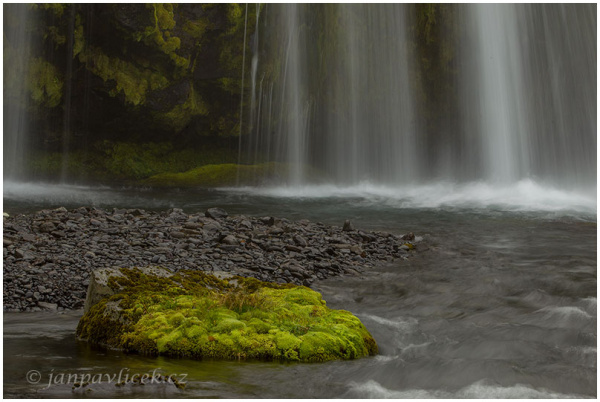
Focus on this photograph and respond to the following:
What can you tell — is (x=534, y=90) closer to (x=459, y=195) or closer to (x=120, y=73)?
(x=459, y=195)

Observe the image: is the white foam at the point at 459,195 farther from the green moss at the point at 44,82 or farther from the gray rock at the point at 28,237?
the gray rock at the point at 28,237

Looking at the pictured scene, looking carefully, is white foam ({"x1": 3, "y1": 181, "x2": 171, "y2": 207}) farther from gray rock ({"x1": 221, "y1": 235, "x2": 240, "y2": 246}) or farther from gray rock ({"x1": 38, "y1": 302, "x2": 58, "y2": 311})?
gray rock ({"x1": 38, "y1": 302, "x2": 58, "y2": 311})

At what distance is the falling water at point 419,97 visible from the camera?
30875mm

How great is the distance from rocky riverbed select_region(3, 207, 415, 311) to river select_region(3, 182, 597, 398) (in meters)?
0.63

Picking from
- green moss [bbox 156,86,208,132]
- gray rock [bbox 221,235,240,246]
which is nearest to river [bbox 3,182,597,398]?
gray rock [bbox 221,235,240,246]

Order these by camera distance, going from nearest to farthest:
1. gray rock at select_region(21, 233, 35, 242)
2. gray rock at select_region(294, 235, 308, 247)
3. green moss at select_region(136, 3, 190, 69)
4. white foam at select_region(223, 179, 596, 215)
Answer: gray rock at select_region(21, 233, 35, 242)
gray rock at select_region(294, 235, 308, 247)
white foam at select_region(223, 179, 596, 215)
green moss at select_region(136, 3, 190, 69)

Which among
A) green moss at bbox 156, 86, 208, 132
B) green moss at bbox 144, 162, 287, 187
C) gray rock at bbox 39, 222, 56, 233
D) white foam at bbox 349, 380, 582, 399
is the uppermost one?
green moss at bbox 156, 86, 208, 132

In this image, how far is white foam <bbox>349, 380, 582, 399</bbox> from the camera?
555cm

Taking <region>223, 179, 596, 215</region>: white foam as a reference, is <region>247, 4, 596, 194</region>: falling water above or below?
above

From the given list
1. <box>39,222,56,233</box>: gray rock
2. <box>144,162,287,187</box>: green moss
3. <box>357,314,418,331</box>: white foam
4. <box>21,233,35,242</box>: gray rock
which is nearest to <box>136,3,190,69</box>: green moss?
<box>144,162,287,187</box>: green moss

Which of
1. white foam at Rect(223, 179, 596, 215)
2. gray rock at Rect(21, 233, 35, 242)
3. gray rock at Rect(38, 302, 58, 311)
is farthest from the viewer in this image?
white foam at Rect(223, 179, 596, 215)

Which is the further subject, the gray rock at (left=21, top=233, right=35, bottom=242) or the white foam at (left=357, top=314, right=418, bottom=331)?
the gray rock at (left=21, top=233, right=35, bottom=242)

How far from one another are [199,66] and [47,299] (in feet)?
73.5

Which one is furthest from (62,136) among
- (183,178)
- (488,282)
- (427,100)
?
(488,282)
